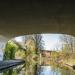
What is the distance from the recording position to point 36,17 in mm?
3598

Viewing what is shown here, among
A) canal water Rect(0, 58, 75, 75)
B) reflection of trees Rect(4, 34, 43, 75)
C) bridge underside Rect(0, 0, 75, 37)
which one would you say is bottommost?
canal water Rect(0, 58, 75, 75)

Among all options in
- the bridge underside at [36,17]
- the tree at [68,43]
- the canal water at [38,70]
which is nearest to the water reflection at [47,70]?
the canal water at [38,70]

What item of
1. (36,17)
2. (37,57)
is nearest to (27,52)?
(37,57)

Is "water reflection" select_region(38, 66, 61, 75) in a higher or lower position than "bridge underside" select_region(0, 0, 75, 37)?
lower

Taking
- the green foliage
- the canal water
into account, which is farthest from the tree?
the green foliage

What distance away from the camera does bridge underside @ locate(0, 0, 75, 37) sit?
3.50 meters

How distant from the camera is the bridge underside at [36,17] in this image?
350cm

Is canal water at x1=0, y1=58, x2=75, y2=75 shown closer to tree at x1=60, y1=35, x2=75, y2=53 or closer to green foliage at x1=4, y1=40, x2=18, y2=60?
green foliage at x1=4, y1=40, x2=18, y2=60

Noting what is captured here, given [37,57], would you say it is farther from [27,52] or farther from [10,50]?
[10,50]

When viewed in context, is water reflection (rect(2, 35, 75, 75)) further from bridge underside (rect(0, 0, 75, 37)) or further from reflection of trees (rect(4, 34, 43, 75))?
bridge underside (rect(0, 0, 75, 37))

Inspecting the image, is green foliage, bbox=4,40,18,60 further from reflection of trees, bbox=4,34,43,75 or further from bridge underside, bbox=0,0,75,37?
bridge underside, bbox=0,0,75,37

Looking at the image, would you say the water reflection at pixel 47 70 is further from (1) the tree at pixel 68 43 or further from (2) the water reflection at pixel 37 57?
(1) the tree at pixel 68 43

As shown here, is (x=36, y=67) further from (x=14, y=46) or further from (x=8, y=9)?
(x=8, y=9)

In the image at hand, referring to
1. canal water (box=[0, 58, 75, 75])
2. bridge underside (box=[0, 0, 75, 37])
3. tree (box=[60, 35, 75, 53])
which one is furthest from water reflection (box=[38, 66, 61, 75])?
bridge underside (box=[0, 0, 75, 37])
